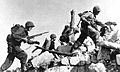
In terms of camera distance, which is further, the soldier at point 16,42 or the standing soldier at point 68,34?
the standing soldier at point 68,34

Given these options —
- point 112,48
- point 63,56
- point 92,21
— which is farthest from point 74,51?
point 112,48

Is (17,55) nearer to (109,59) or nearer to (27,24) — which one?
(27,24)

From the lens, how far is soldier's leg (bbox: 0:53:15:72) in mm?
10742

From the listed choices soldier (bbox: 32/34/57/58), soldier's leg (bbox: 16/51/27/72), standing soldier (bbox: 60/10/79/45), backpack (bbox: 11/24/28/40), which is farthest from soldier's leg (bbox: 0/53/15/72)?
standing soldier (bbox: 60/10/79/45)

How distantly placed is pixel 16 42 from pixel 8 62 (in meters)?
0.86

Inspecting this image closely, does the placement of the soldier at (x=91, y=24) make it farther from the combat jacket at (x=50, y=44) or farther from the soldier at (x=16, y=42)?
the combat jacket at (x=50, y=44)

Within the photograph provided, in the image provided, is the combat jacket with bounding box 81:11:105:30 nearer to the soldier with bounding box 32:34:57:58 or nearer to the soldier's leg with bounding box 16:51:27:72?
the soldier's leg with bounding box 16:51:27:72

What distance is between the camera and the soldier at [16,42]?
10664 mm

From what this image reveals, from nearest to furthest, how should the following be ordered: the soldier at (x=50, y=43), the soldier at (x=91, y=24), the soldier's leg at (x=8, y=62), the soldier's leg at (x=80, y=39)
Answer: the soldier's leg at (x=8, y=62) → the soldier at (x=91, y=24) → the soldier's leg at (x=80, y=39) → the soldier at (x=50, y=43)

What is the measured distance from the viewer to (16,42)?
1075cm

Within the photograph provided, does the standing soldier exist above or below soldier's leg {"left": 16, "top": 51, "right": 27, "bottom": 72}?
above

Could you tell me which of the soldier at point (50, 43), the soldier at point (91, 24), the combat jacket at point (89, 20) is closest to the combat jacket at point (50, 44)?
the soldier at point (50, 43)

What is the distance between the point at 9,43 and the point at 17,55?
0.57 metres

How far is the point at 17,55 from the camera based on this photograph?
1077 cm
